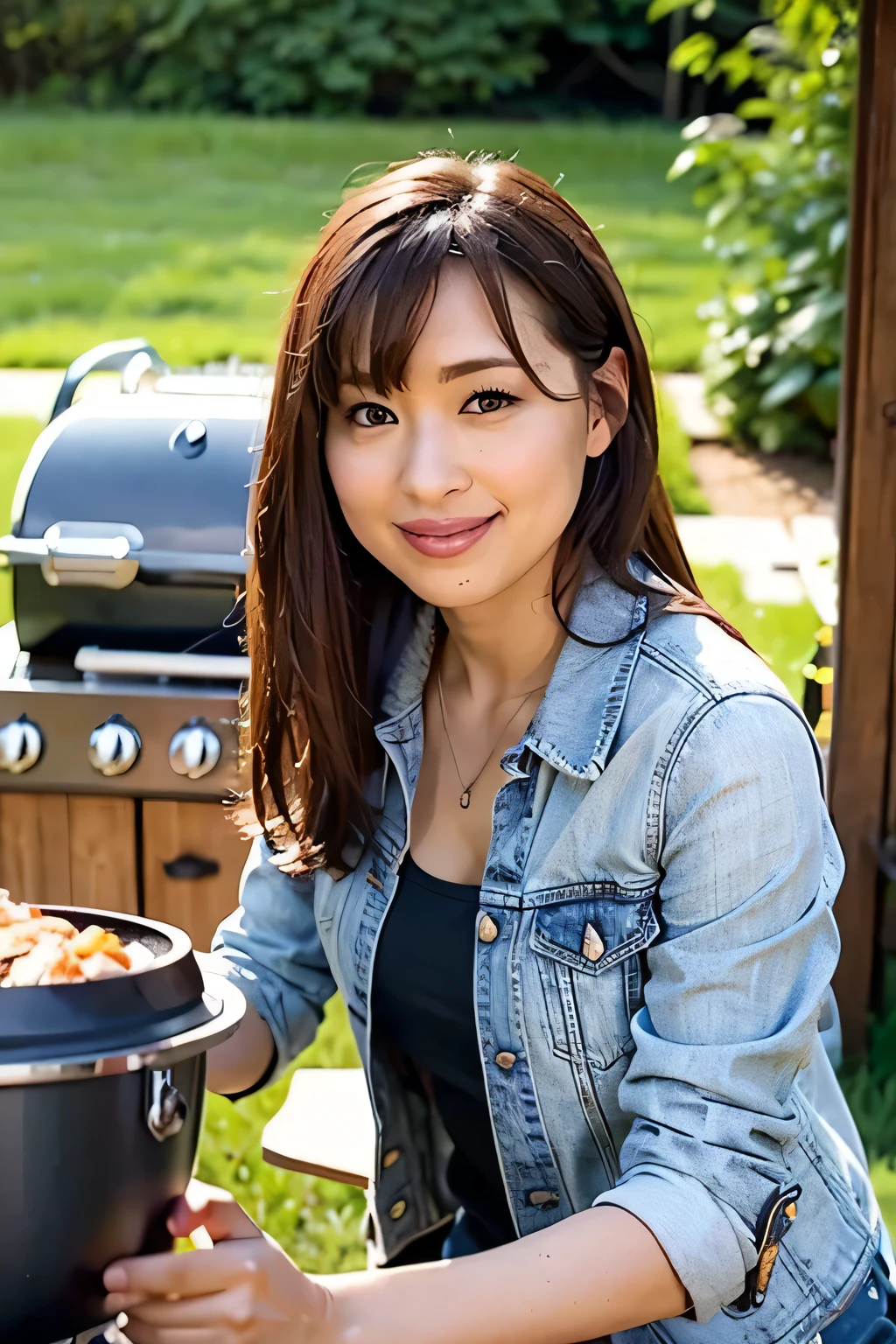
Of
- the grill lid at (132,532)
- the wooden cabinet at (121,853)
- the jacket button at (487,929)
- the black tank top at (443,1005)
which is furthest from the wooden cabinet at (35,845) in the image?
the jacket button at (487,929)

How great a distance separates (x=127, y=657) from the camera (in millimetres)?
2314

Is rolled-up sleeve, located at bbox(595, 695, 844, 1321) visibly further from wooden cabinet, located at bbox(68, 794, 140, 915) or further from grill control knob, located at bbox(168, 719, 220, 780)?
wooden cabinet, located at bbox(68, 794, 140, 915)

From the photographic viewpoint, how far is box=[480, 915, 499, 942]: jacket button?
1.54m

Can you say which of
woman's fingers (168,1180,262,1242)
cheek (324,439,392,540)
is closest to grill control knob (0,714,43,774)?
cheek (324,439,392,540)

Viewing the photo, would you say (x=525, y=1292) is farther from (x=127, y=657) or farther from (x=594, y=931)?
(x=127, y=657)

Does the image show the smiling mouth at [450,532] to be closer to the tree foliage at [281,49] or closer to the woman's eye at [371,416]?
the woman's eye at [371,416]

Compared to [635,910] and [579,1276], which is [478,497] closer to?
[635,910]

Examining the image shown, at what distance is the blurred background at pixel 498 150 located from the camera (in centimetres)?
383

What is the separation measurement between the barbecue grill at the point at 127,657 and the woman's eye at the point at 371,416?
0.74 metres

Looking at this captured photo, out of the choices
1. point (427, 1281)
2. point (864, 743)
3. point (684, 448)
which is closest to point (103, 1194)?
point (427, 1281)

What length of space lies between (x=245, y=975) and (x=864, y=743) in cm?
135

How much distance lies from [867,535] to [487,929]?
1.31 metres

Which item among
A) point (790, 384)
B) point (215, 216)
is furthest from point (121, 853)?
point (215, 216)

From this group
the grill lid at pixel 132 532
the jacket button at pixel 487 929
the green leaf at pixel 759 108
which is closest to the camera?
the jacket button at pixel 487 929
